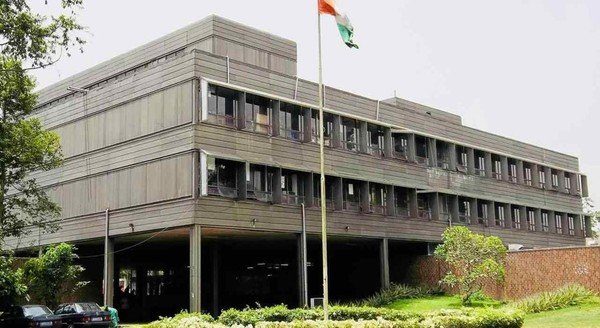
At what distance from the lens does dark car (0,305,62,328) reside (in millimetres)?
31594

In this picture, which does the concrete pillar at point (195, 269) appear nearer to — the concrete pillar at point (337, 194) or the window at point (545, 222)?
the concrete pillar at point (337, 194)

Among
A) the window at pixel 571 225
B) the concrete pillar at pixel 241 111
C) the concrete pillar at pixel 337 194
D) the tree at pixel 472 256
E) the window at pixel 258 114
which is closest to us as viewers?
the concrete pillar at pixel 241 111

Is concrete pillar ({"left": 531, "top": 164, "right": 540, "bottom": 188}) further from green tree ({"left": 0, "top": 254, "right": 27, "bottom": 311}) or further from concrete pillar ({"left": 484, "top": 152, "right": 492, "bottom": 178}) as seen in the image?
green tree ({"left": 0, "top": 254, "right": 27, "bottom": 311})

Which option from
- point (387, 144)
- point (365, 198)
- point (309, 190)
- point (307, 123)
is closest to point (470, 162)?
point (387, 144)

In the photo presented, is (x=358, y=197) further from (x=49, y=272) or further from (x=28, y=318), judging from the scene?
(x=28, y=318)

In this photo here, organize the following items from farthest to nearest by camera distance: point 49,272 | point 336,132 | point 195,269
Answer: point 336,132 < point 49,272 < point 195,269

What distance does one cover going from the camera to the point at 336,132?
139ft

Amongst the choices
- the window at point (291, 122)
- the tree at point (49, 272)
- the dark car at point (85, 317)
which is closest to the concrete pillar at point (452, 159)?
the window at point (291, 122)

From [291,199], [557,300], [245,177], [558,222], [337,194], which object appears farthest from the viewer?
[558,222]

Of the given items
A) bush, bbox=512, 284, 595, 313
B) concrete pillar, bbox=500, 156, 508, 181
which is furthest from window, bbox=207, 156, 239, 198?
concrete pillar, bbox=500, 156, 508, 181

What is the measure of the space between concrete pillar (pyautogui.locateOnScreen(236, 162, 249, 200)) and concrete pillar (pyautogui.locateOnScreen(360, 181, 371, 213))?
32.8 feet

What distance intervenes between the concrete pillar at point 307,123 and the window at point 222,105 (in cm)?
508

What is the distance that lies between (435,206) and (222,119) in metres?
18.9

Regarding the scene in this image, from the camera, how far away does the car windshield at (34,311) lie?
32781mm
